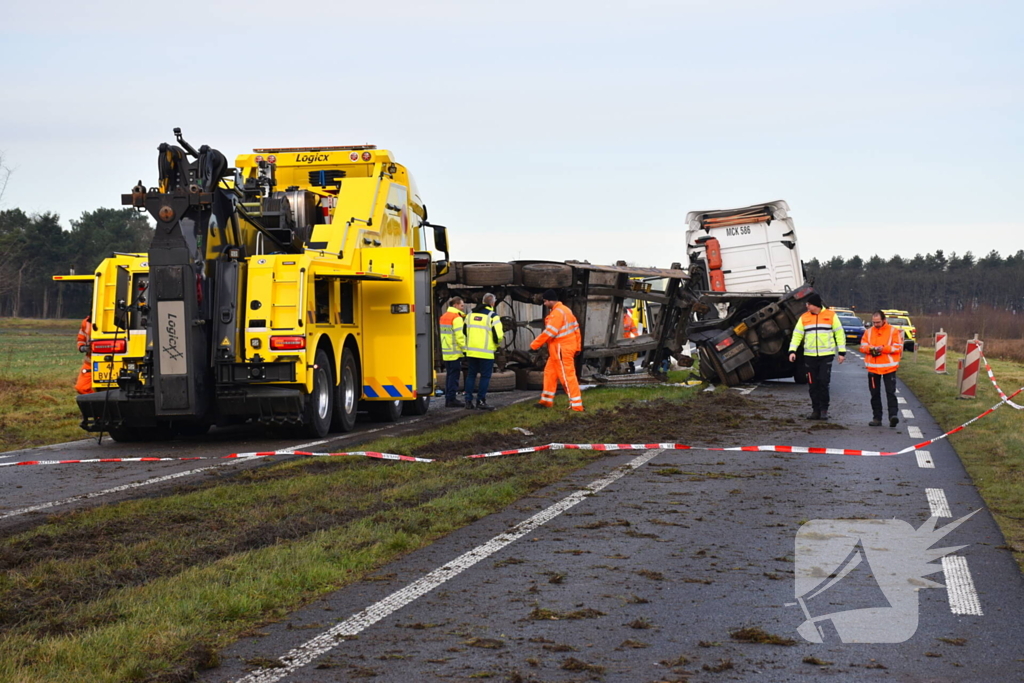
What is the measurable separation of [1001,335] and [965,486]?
190 feet

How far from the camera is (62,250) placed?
3494 inches

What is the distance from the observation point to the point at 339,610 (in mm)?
5480

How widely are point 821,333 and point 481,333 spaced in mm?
5168

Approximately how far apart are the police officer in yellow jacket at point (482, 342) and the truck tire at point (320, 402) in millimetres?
3875

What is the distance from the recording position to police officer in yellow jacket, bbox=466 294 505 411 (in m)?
17.5

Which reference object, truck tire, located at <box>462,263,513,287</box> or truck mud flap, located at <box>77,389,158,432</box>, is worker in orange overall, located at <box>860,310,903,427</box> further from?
truck mud flap, located at <box>77,389,158,432</box>

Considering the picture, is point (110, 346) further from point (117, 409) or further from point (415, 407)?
point (415, 407)

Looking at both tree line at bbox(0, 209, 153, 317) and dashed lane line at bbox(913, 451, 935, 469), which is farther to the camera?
tree line at bbox(0, 209, 153, 317)

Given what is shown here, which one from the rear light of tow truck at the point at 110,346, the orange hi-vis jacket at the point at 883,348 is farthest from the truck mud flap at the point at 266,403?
the orange hi-vis jacket at the point at 883,348

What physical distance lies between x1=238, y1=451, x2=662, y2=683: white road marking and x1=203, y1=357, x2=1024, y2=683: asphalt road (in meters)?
0.01

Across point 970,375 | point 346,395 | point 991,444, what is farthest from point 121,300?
point 970,375

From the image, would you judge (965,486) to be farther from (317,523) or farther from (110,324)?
(110,324)

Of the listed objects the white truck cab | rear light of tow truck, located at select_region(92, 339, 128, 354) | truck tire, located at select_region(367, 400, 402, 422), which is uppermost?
the white truck cab

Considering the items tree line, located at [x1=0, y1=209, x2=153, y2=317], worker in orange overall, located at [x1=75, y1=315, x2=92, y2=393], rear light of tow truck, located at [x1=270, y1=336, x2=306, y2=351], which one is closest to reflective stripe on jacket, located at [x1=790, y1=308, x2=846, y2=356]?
rear light of tow truck, located at [x1=270, y1=336, x2=306, y2=351]
